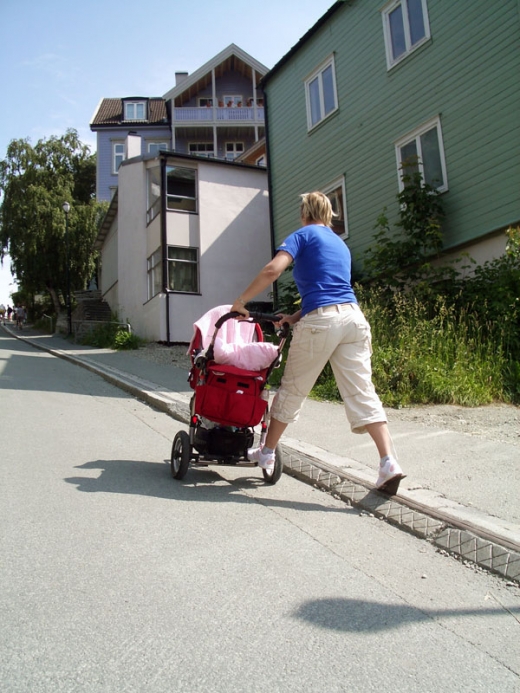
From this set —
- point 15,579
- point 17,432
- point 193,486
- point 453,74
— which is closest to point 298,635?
point 15,579

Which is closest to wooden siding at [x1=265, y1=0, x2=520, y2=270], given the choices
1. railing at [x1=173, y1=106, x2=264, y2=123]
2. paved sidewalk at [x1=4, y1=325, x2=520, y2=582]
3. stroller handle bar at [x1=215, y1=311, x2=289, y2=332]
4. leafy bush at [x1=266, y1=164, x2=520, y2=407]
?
leafy bush at [x1=266, y1=164, x2=520, y2=407]

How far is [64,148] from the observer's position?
34875 millimetres

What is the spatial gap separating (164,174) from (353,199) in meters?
8.18

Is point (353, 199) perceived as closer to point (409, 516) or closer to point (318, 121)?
point (318, 121)

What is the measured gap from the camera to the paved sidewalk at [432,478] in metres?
3.49

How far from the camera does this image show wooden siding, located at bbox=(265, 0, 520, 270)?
1080 cm

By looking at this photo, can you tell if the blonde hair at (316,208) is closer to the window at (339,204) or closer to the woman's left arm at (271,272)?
the woman's left arm at (271,272)

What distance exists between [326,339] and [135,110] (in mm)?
38365

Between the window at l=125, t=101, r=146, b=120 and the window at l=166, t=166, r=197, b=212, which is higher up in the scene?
the window at l=125, t=101, r=146, b=120

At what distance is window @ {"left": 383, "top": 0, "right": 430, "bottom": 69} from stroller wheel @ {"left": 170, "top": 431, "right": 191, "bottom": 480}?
11.2 metres

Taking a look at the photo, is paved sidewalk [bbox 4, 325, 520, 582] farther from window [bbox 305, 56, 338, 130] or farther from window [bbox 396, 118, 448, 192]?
window [bbox 305, 56, 338, 130]

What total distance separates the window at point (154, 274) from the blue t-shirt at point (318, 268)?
16.0m

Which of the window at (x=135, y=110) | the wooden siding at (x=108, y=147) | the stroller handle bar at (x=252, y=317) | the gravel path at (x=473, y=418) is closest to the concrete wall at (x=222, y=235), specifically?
the gravel path at (x=473, y=418)

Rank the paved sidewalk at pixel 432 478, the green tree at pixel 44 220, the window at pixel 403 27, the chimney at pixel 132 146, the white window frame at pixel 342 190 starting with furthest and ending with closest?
the green tree at pixel 44 220 → the chimney at pixel 132 146 → the white window frame at pixel 342 190 → the window at pixel 403 27 → the paved sidewalk at pixel 432 478
